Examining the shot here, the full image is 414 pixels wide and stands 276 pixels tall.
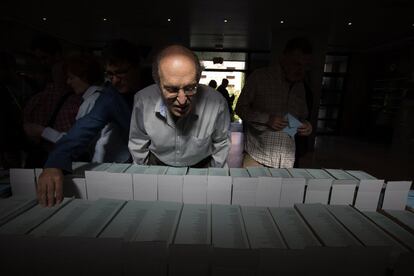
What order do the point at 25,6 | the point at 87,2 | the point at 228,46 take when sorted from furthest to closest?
1. the point at 228,46
2. the point at 25,6
3. the point at 87,2

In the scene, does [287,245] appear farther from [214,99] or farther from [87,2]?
[87,2]

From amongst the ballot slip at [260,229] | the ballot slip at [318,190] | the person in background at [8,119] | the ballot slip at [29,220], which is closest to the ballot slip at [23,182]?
the ballot slip at [29,220]

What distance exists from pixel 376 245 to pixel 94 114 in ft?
4.08

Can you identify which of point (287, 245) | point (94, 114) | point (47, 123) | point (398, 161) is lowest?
point (398, 161)

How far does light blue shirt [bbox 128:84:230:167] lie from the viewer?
1274mm

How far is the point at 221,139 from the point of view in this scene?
4.68 ft

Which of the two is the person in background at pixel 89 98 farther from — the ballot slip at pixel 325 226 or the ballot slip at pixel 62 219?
the ballot slip at pixel 325 226

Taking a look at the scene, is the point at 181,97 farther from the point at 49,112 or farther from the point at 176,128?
the point at 49,112

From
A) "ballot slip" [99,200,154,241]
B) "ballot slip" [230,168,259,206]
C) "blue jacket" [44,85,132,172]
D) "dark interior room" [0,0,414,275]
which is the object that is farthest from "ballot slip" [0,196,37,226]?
"ballot slip" [230,168,259,206]

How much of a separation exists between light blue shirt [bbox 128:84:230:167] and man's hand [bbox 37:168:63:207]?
A: 0.46m

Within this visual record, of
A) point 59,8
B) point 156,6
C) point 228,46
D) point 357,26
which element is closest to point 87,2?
point 59,8

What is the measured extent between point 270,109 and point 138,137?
3.32ft

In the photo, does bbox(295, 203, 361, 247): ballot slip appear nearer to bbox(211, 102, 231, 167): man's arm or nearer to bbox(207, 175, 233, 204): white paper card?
bbox(207, 175, 233, 204): white paper card

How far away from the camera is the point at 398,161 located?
5.57 m
